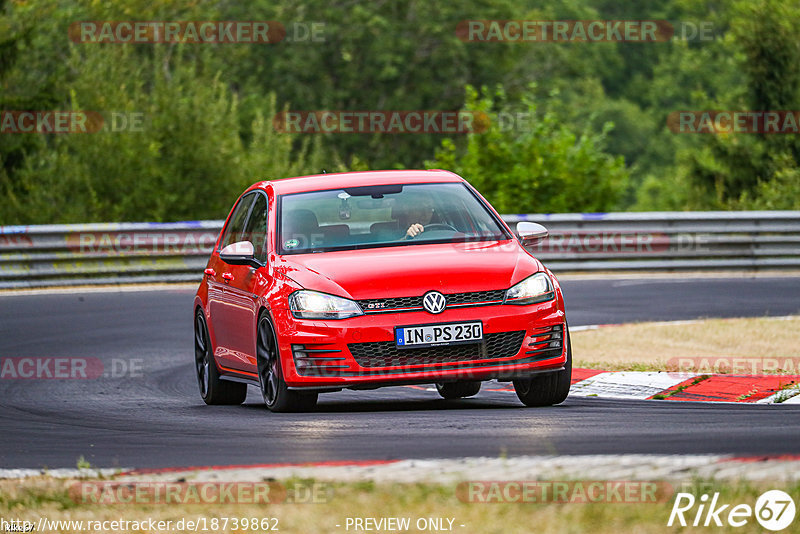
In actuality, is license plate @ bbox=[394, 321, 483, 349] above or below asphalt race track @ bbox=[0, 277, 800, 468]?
above

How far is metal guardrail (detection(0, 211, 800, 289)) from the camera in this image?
2327 centimetres

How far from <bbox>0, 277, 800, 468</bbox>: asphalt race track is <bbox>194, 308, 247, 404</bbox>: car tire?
153mm

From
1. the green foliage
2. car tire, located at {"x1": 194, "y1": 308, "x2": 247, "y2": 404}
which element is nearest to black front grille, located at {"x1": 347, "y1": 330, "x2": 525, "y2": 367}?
car tire, located at {"x1": 194, "y1": 308, "x2": 247, "y2": 404}

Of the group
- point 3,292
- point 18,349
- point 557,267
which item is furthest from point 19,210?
point 18,349

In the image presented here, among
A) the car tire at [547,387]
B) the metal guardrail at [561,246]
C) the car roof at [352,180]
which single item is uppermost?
the car roof at [352,180]

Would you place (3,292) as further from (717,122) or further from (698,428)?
(717,122)

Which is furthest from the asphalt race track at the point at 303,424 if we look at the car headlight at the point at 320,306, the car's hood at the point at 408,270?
the car's hood at the point at 408,270

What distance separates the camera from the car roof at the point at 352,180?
1066cm

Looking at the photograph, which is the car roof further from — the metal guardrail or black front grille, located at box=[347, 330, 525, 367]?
the metal guardrail

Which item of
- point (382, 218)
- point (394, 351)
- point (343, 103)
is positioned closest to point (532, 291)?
point (394, 351)

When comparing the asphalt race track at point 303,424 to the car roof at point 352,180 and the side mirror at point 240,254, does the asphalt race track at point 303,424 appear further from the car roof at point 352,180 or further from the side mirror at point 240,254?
the car roof at point 352,180

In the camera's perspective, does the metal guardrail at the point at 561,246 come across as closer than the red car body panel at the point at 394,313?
No

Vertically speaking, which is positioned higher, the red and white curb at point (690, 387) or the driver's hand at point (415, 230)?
the driver's hand at point (415, 230)

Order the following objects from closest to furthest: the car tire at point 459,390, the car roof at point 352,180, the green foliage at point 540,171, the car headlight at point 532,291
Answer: the car headlight at point 532,291, the car roof at point 352,180, the car tire at point 459,390, the green foliage at point 540,171
